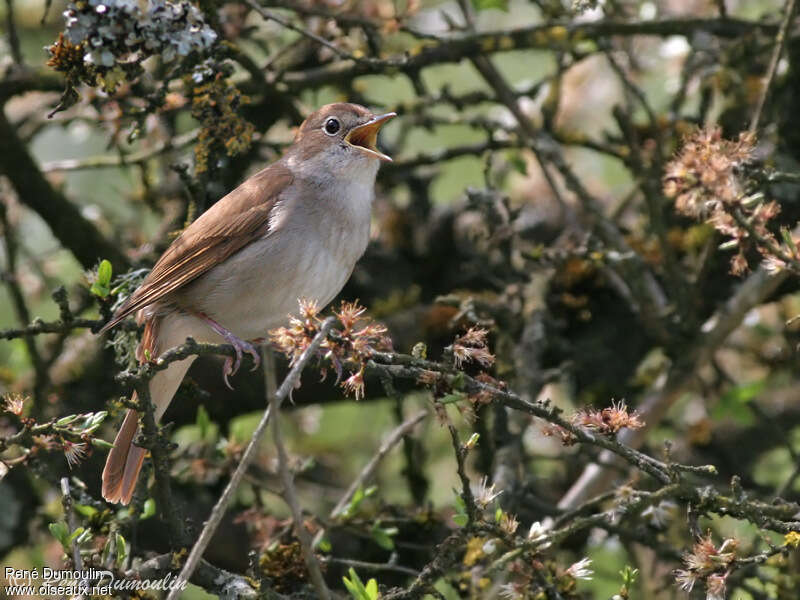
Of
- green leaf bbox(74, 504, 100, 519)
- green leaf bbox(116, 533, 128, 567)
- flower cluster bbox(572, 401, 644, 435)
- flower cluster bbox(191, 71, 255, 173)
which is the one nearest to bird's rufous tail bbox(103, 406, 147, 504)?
green leaf bbox(74, 504, 100, 519)

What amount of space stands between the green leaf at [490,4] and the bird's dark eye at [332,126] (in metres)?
0.75

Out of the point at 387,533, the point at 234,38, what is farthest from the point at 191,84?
the point at 387,533

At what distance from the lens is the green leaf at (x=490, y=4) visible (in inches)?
169

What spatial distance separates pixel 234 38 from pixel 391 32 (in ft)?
2.29

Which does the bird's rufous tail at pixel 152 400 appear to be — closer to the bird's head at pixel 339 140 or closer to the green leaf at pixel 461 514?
the bird's head at pixel 339 140

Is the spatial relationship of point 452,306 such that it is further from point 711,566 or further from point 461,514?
point 711,566

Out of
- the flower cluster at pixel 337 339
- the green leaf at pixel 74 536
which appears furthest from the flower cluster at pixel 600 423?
the green leaf at pixel 74 536

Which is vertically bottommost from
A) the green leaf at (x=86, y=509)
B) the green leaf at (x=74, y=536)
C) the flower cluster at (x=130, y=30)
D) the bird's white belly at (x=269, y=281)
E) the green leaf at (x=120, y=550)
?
the green leaf at (x=86, y=509)

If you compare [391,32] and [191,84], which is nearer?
[191,84]

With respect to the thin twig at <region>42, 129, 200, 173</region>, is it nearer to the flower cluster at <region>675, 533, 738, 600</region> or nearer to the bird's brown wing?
the bird's brown wing

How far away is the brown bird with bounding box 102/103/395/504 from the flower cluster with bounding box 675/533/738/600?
1.71 metres

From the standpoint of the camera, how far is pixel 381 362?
298 cm

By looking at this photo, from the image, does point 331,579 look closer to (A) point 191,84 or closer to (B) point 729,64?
(A) point 191,84

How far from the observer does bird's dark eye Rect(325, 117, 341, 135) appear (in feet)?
14.8
